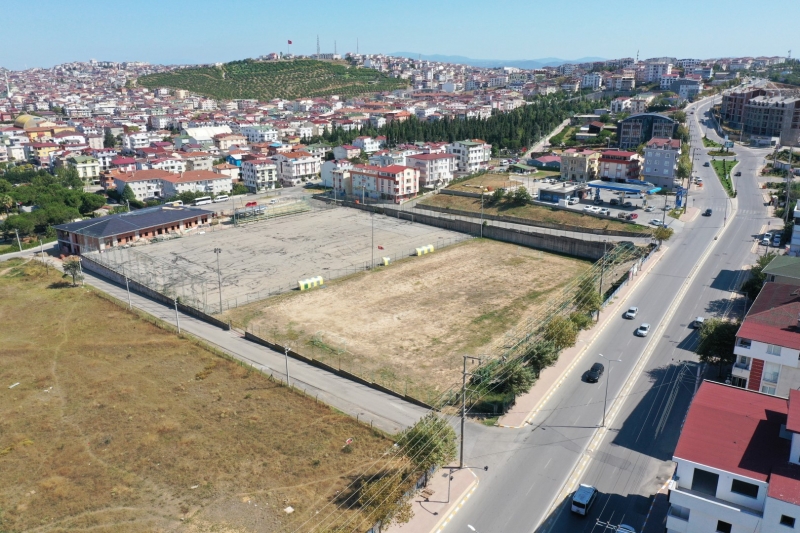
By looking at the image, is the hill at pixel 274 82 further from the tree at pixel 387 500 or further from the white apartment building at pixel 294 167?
the tree at pixel 387 500

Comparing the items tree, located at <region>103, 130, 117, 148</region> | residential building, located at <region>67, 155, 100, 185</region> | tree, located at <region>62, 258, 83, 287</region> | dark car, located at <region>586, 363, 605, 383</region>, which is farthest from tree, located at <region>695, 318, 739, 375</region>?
tree, located at <region>103, 130, 117, 148</region>

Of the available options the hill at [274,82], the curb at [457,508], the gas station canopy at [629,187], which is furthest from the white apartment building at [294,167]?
the hill at [274,82]

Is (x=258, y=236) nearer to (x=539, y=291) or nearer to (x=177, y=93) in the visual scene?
(x=539, y=291)

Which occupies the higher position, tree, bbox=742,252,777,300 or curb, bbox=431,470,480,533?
tree, bbox=742,252,777,300

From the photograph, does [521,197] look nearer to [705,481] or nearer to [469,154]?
[469,154]

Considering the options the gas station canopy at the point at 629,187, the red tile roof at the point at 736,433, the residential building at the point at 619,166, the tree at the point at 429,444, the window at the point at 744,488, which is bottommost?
the tree at the point at 429,444

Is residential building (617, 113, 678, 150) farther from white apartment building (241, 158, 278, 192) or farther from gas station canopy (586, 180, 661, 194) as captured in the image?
white apartment building (241, 158, 278, 192)

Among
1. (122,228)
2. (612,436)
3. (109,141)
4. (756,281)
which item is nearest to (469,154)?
(122,228)
